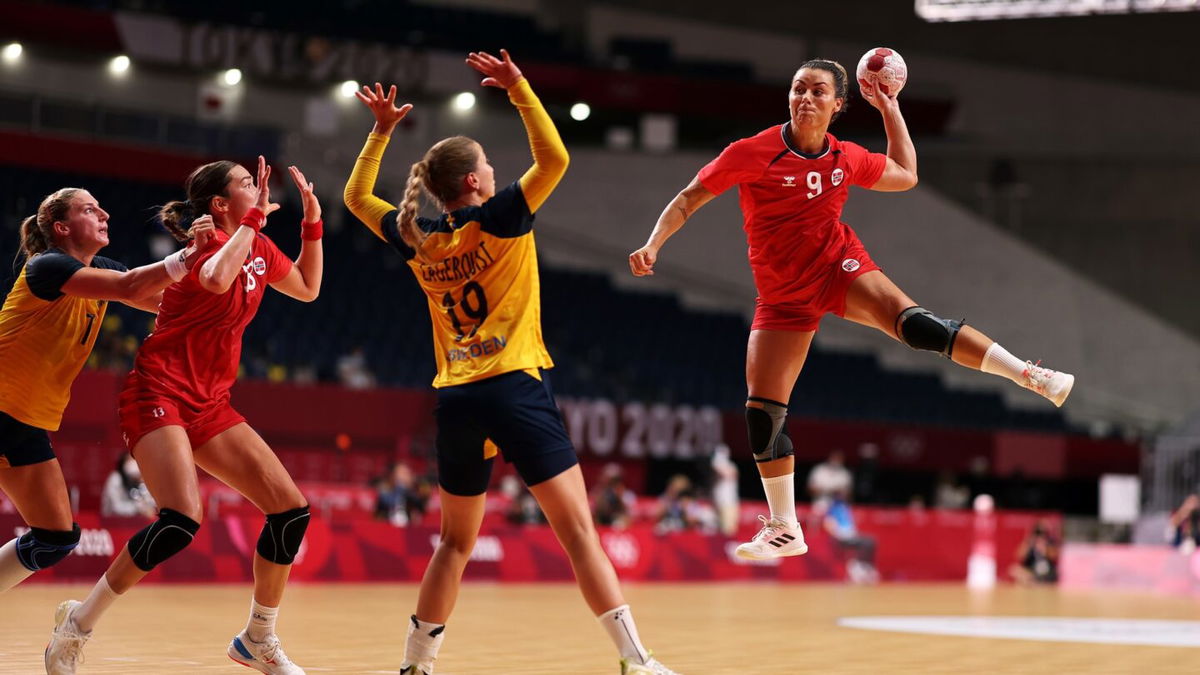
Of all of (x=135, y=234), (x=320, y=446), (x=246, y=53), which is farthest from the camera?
(x=246, y=53)

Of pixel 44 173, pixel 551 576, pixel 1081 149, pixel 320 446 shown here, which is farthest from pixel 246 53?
pixel 1081 149

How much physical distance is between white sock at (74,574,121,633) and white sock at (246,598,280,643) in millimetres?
662

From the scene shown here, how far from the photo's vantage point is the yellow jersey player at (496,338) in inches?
257

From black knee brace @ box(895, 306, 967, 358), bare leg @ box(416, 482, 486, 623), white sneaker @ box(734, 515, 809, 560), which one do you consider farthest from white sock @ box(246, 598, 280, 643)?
black knee brace @ box(895, 306, 967, 358)

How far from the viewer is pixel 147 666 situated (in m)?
8.42

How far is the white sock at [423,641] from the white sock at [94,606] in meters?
1.48

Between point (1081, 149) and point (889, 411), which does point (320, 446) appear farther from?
point (1081, 149)

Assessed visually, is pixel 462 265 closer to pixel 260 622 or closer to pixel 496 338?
pixel 496 338

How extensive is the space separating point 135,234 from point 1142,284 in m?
24.8

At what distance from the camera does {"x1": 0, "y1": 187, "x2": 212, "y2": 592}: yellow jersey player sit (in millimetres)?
7543

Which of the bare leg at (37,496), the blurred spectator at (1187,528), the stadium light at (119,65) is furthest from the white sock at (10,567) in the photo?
the stadium light at (119,65)

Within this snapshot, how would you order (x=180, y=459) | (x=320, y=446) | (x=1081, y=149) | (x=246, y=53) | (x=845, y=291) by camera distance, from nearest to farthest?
1. (x=180, y=459)
2. (x=845, y=291)
3. (x=320, y=446)
4. (x=246, y=53)
5. (x=1081, y=149)

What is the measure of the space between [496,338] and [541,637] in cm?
560

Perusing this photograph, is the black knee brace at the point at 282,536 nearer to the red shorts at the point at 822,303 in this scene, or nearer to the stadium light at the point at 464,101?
the red shorts at the point at 822,303
